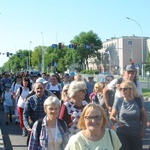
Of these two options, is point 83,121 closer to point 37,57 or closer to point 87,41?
point 87,41

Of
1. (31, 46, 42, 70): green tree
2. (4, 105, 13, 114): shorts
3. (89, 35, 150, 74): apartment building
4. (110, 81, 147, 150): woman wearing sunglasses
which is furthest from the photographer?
(31, 46, 42, 70): green tree

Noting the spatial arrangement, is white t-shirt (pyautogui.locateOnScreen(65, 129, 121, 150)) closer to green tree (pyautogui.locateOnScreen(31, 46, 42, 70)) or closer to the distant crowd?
the distant crowd

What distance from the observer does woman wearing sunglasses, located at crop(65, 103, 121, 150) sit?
3.42 meters

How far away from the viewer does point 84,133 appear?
3.51 meters

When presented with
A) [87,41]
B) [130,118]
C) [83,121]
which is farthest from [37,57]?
[83,121]

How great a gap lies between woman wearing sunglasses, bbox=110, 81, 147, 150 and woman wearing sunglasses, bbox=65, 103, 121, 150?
6.15 feet

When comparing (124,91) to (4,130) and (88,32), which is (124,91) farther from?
(88,32)

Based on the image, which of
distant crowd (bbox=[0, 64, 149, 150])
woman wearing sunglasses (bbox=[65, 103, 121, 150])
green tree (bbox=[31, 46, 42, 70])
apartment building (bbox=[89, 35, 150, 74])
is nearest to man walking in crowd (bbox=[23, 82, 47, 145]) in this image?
distant crowd (bbox=[0, 64, 149, 150])

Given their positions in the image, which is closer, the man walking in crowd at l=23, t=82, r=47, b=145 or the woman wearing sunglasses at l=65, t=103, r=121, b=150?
the woman wearing sunglasses at l=65, t=103, r=121, b=150

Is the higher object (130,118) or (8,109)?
(130,118)

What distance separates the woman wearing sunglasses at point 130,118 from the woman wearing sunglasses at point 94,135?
187 centimetres

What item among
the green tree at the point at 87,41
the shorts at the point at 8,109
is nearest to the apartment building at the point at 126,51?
the green tree at the point at 87,41

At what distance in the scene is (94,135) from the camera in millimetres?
3469

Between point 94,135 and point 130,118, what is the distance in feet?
6.69
